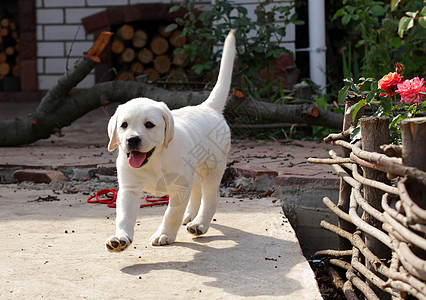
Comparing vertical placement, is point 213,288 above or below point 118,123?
below

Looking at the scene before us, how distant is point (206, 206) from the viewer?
11.5 ft

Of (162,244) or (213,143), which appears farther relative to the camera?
(213,143)

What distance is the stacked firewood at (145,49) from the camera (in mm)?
9727

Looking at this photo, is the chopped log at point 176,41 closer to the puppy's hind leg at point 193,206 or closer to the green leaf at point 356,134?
the puppy's hind leg at point 193,206

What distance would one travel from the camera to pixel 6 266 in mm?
2779

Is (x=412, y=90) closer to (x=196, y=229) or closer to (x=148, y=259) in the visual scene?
(x=196, y=229)

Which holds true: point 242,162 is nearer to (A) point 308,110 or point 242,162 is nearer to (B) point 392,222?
(A) point 308,110

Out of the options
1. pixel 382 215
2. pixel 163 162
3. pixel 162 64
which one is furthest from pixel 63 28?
pixel 382 215

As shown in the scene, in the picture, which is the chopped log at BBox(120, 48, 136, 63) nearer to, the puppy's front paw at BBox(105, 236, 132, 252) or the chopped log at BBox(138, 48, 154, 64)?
the chopped log at BBox(138, 48, 154, 64)

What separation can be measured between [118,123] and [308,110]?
3.41 meters

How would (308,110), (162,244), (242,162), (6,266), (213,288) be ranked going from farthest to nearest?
1. (308,110)
2. (242,162)
3. (162,244)
4. (6,266)
5. (213,288)

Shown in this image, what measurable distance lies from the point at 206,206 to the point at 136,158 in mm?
728

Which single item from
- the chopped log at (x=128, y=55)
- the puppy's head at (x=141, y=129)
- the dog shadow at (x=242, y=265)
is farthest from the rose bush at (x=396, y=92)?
the chopped log at (x=128, y=55)

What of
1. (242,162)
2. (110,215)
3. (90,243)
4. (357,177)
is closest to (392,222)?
(357,177)
